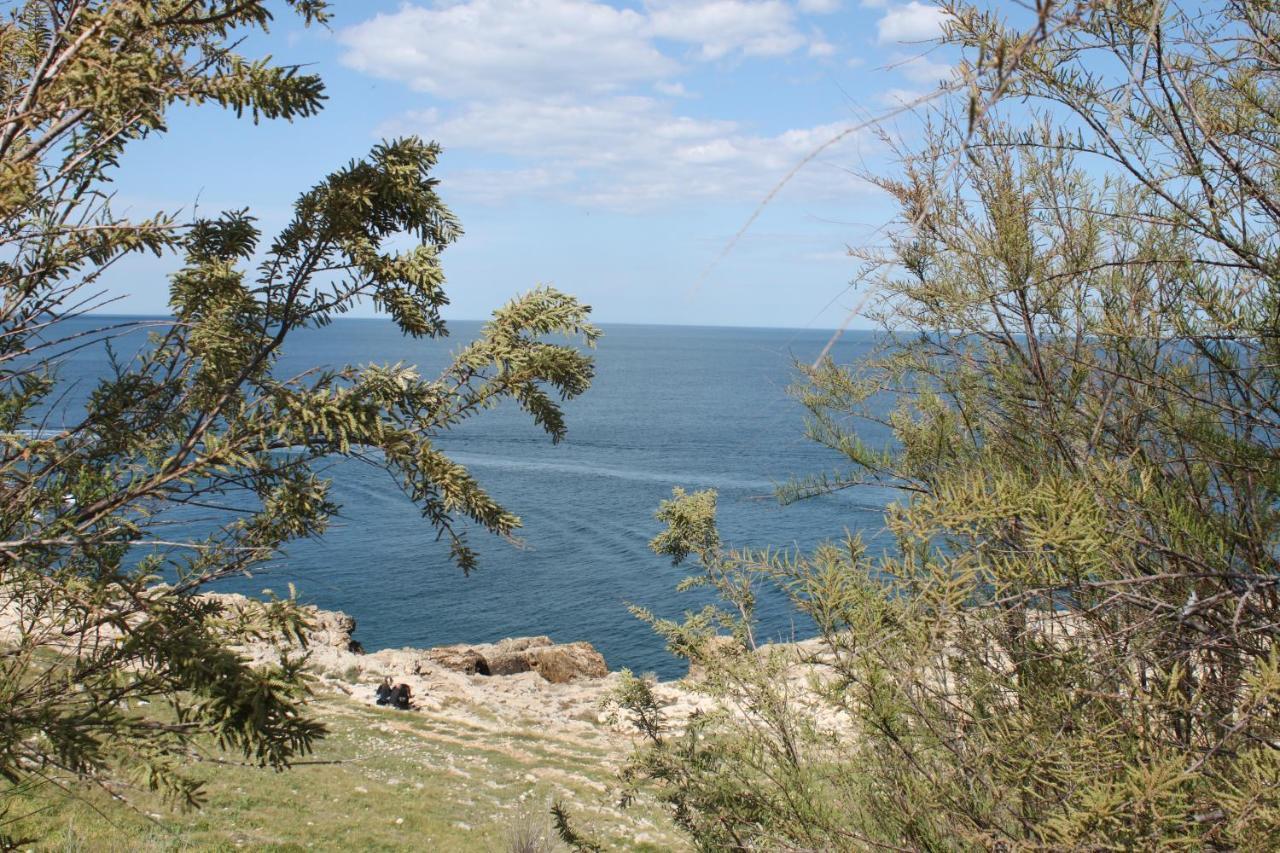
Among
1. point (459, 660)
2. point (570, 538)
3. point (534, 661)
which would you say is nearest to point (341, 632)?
point (459, 660)

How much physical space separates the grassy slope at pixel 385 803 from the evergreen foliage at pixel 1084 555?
579 cm

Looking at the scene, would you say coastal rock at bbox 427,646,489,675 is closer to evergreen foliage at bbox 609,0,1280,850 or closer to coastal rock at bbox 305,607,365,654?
coastal rock at bbox 305,607,365,654

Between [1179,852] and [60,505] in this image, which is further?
[60,505]

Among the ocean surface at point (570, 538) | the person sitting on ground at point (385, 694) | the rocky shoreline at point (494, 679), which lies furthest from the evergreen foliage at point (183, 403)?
the person sitting on ground at point (385, 694)

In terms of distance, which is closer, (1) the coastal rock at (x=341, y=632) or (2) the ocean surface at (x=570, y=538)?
(1) the coastal rock at (x=341, y=632)

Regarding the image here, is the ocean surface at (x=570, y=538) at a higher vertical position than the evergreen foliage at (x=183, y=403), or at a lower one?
lower

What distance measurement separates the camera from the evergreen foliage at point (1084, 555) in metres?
3.02

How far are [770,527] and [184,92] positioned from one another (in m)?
35.0

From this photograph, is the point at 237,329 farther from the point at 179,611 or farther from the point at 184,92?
the point at 179,611

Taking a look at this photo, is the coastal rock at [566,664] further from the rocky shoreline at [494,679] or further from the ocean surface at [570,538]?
the ocean surface at [570,538]

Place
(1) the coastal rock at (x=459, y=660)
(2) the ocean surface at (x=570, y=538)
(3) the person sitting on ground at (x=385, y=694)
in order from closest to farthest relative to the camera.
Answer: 1. (3) the person sitting on ground at (x=385, y=694)
2. (1) the coastal rock at (x=459, y=660)
3. (2) the ocean surface at (x=570, y=538)

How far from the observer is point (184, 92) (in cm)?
453

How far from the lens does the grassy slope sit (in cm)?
1038

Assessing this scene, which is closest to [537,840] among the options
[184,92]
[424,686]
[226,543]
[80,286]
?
[226,543]
